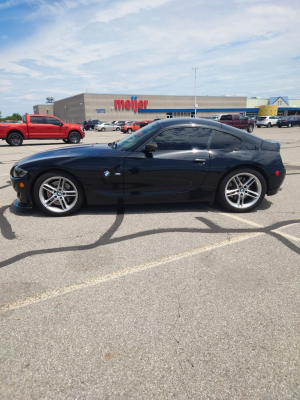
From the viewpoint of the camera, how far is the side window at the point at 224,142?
467 cm

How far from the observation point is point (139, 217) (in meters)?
4.45

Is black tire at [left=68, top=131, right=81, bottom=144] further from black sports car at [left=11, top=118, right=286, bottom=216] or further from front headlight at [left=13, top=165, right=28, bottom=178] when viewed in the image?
front headlight at [left=13, top=165, right=28, bottom=178]

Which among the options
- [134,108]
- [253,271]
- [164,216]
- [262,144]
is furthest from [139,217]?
[134,108]

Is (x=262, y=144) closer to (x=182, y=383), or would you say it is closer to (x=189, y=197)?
(x=189, y=197)

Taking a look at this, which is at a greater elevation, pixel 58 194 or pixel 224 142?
pixel 224 142

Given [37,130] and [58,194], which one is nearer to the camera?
[58,194]

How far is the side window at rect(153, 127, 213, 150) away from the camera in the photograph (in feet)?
14.9

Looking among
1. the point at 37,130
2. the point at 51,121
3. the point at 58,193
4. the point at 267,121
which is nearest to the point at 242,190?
the point at 58,193

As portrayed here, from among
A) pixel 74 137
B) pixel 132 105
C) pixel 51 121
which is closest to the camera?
pixel 51 121

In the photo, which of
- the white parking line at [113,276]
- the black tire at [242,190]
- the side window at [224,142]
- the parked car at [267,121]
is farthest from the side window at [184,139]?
the parked car at [267,121]

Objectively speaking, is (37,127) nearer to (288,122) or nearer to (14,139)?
(14,139)

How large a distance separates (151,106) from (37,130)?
65.0 meters

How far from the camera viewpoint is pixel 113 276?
2.79m

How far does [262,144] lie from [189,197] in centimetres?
147
